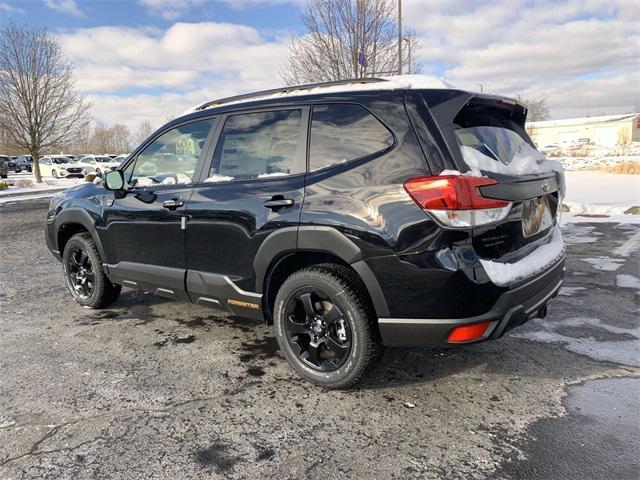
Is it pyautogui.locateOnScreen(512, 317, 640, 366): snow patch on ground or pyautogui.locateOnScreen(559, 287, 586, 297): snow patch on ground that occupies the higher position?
pyautogui.locateOnScreen(559, 287, 586, 297): snow patch on ground

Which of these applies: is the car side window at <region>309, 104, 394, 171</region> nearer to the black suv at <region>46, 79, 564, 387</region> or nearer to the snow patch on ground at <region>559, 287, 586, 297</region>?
the black suv at <region>46, 79, 564, 387</region>

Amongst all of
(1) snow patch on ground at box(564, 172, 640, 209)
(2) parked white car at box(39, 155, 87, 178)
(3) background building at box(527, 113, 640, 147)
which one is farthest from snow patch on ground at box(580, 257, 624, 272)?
(3) background building at box(527, 113, 640, 147)

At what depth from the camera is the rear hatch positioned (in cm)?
256

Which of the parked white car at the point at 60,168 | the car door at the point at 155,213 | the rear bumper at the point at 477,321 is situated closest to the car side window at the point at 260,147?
the car door at the point at 155,213

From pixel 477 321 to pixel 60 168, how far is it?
36435 mm

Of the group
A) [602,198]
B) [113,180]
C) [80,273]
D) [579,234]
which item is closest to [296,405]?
[113,180]

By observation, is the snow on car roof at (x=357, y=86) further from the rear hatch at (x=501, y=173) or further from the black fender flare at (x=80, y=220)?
the black fender flare at (x=80, y=220)

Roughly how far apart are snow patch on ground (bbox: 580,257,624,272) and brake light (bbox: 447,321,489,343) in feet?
13.4

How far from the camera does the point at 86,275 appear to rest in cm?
481

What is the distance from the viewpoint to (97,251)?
460cm

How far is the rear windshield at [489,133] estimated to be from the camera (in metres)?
2.77

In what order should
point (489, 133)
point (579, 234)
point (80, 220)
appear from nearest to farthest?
point (489, 133) → point (80, 220) → point (579, 234)

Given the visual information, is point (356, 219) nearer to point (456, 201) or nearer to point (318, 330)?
point (456, 201)

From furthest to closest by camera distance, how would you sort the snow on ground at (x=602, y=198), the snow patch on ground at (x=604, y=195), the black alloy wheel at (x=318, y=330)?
the snow patch on ground at (x=604, y=195)
the snow on ground at (x=602, y=198)
the black alloy wheel at (x=318, y=330)
